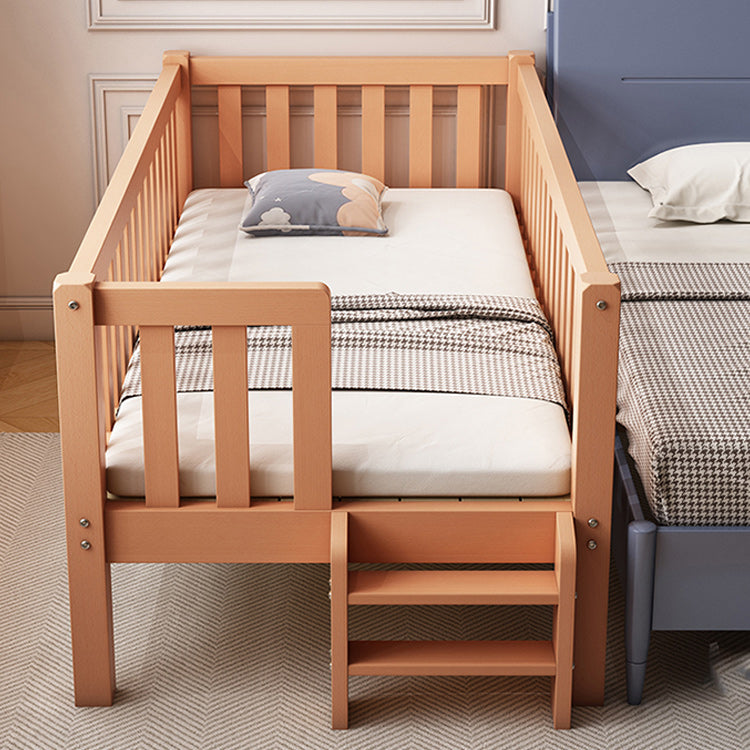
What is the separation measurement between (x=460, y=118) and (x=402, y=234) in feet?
1.79

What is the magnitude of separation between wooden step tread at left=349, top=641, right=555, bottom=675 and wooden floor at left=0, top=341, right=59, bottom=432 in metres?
1.35

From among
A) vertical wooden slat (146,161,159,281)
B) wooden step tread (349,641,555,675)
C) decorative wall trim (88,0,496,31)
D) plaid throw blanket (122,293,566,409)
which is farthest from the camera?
decorative wall trim (88,0,496,31)

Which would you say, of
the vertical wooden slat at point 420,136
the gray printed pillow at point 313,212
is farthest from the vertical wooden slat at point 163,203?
the vertical wooden slat at point 420,136

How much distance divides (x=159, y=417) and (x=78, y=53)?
168 centimetres

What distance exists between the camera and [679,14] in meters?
2.96

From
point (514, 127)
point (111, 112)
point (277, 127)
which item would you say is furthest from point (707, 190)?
point (111, 112)

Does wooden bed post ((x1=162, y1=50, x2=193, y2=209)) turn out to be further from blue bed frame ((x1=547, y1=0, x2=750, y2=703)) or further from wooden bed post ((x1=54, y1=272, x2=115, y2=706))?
wooden bed post ((x1=54, y1=272, x2=115, y2=706))

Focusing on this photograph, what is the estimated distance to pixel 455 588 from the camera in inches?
69.2

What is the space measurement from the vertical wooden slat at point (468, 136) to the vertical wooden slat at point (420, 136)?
8 centimetres

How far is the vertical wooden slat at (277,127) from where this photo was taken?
9.86 ft

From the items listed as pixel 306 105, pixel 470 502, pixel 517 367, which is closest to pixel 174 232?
pixel 306 105

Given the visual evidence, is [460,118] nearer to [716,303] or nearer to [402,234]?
[402,234]

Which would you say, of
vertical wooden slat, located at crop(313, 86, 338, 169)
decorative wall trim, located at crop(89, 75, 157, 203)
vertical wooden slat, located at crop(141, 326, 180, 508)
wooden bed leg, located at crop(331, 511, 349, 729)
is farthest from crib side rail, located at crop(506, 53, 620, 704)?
decorative wall trim, located at crop(89, 75, 157, 203)

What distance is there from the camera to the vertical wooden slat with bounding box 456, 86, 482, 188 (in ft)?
9.89
